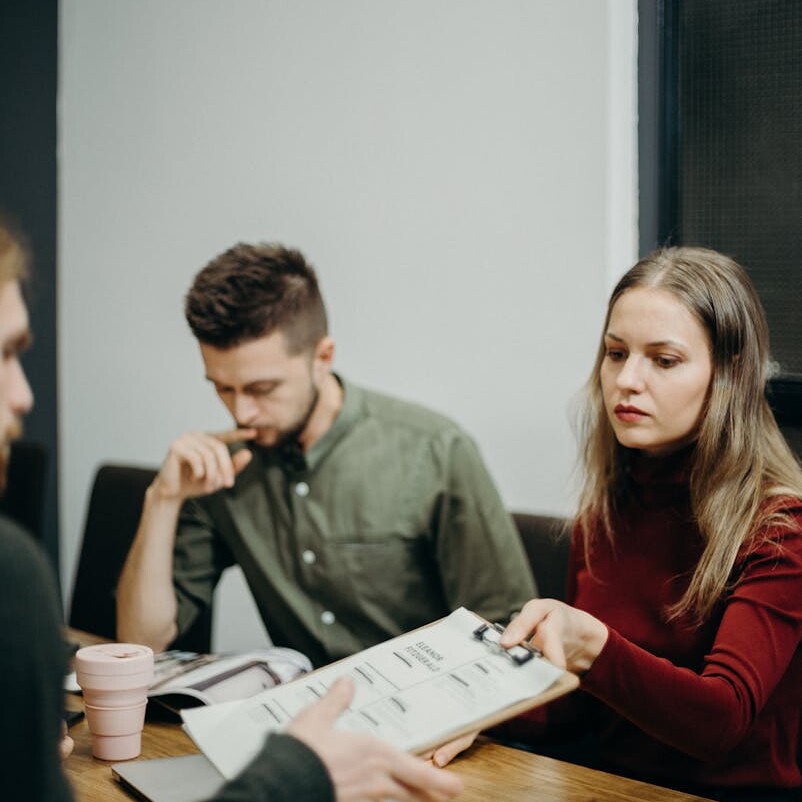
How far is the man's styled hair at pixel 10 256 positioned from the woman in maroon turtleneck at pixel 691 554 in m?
0.72

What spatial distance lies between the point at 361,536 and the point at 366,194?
100 cm

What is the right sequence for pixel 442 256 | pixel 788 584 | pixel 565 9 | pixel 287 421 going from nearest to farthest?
pixel 788 584
pixel 287 421
pixel 565 9
pixel 442 256

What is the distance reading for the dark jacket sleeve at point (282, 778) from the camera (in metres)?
0.84

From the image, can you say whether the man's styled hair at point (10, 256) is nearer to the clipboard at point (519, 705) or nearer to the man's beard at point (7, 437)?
the man's beard at point (7, 437)

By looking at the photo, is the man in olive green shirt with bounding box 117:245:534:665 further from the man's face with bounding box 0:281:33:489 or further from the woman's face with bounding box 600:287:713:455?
the man's face with bounding box 0:281:33:489

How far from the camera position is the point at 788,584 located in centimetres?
134

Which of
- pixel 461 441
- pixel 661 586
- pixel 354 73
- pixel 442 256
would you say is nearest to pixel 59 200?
pixel 354 73

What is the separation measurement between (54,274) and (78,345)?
0.25 meters

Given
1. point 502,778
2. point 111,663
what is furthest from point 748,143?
point 111,663

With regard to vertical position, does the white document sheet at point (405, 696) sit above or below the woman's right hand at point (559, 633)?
below

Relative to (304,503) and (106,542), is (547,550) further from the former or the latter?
(106,542)

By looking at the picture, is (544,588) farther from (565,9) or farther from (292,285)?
(565,9)

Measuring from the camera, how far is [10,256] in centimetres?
88

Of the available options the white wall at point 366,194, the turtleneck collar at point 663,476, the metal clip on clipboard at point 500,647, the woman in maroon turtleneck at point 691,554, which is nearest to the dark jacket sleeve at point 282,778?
the metal clip on clipboard at point 500,647
